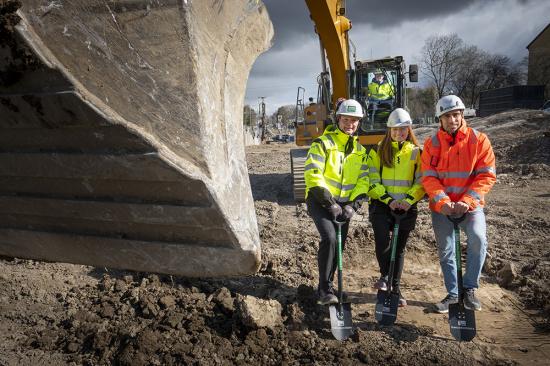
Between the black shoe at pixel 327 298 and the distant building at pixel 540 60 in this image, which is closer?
the black shoe at pixel 327 298

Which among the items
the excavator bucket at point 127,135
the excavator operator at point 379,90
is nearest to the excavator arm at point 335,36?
the excavator operator at point 379,90

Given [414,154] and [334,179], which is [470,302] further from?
[334,179]

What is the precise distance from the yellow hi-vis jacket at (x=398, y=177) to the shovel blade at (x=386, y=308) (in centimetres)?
85

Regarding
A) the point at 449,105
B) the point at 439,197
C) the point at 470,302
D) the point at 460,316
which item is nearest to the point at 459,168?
the point at 439,197

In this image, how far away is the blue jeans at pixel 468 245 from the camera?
3594 mm

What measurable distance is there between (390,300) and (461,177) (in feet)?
4.07

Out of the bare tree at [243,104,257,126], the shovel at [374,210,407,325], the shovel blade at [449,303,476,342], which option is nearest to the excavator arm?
the shovel at [374,210,407,325]

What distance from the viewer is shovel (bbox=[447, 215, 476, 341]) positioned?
3445mm

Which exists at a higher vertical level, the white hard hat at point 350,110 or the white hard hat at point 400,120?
the white hard hat at point 350,110

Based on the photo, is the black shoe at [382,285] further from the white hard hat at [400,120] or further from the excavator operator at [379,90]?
the excavator operator at [379,90]

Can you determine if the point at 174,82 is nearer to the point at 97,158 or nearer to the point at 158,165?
the point at 158,165

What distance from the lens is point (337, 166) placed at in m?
3.72

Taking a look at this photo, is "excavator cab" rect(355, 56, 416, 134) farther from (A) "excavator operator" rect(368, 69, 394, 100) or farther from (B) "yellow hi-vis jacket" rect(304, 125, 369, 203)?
(B) "yellow hi-vis jacket" rect(304, 125, 369, 203)

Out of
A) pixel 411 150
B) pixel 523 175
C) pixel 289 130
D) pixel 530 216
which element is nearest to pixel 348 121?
pixel 411 150
